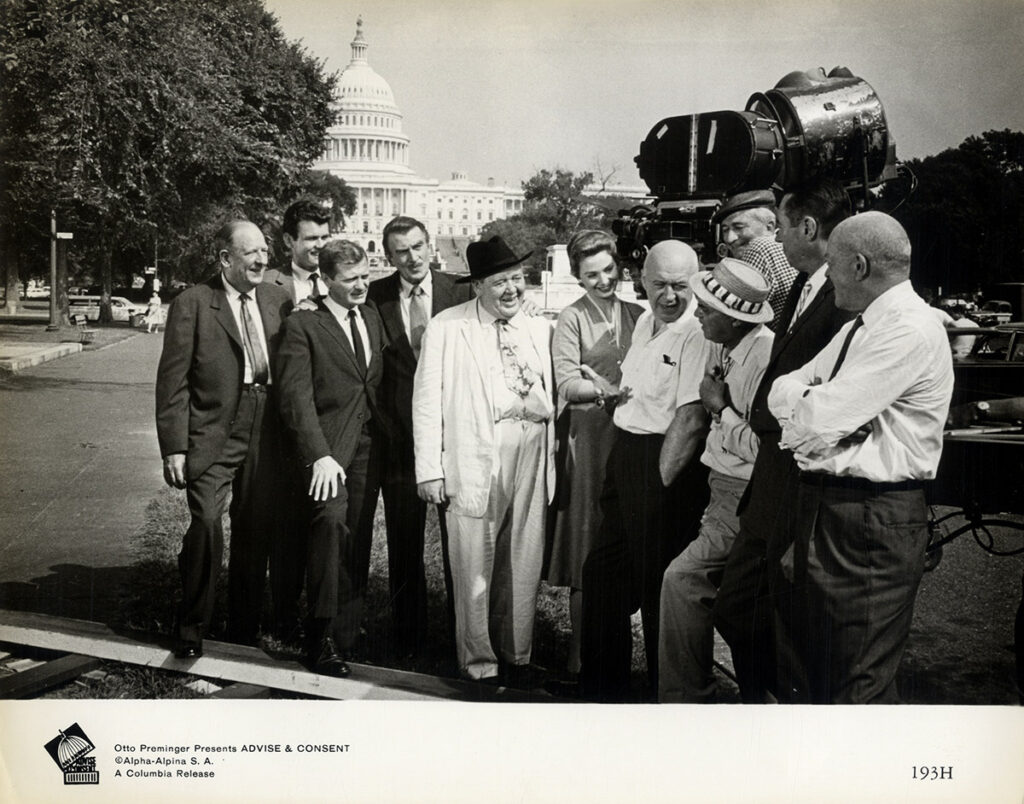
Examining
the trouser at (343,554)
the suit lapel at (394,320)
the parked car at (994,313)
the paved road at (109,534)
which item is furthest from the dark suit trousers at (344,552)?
the parked car at (994,313)

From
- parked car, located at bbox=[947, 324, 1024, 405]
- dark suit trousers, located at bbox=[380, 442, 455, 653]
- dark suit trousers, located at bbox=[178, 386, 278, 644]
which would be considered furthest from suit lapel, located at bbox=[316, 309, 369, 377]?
parked car, located at bbox=[947, 324, 1024, 405]

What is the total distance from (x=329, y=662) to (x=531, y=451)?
41.6 inches

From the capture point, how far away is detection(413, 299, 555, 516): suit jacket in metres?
3.27

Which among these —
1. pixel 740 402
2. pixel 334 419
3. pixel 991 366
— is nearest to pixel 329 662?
pixel 334 419

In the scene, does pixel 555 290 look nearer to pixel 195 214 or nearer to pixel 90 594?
pixel 195 214

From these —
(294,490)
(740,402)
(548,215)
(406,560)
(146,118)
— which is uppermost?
(146,118)

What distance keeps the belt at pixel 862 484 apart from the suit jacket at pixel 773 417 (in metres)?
0.11

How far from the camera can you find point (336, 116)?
3662 millimetres

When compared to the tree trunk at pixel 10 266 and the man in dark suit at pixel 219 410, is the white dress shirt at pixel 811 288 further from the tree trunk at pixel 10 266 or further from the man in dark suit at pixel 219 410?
the tree trunk at pixel 10 266

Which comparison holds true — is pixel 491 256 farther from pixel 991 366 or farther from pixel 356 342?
pixel 991 366

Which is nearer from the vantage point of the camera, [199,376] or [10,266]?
[199,376]

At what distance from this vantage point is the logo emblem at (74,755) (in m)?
3.28

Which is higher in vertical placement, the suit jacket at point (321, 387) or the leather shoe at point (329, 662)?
the suit jacket at point (321, 387)

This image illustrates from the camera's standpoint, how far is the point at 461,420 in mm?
3271
